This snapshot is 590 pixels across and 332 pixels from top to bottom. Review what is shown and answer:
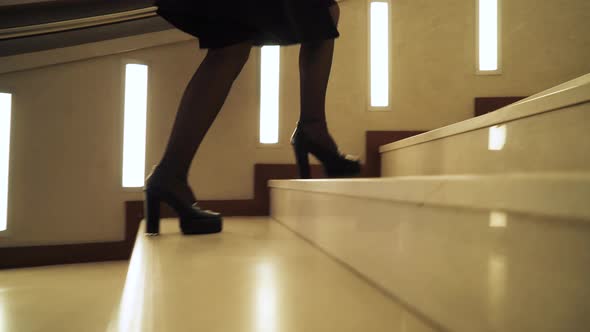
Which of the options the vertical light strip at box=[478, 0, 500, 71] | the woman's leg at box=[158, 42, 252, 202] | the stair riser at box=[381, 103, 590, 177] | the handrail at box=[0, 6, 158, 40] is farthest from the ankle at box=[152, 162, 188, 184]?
the vertical light strip at box=[478, 0, 500, 71]

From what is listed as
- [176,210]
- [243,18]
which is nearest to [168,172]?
[176,210]

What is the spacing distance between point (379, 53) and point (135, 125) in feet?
3.99

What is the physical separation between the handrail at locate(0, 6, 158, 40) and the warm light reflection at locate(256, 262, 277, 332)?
136cm

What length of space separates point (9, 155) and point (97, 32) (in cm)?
62

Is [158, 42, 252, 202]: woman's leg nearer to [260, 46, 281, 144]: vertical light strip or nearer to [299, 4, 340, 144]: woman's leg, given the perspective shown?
[299, 4, 340, 144]: woman's leg

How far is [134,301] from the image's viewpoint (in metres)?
0.47

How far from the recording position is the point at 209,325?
1.28ft

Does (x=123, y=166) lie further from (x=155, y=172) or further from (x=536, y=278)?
(x=536, y=278)

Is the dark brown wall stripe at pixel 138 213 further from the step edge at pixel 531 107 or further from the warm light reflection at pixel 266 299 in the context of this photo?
the warm light reflection at pixel 266 299

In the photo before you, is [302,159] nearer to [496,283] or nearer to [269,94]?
[269,94]

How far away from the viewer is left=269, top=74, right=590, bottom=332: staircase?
233 millimetres

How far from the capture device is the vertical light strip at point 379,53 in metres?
1.88

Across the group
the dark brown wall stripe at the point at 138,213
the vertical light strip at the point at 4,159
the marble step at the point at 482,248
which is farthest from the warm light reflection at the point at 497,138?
the vertical light strip at the point at 4,159

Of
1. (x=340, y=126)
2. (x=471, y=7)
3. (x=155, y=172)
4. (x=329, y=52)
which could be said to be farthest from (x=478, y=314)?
(x=471, y=7)
